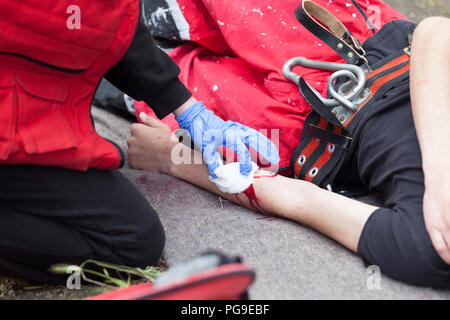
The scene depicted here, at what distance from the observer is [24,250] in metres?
0.95

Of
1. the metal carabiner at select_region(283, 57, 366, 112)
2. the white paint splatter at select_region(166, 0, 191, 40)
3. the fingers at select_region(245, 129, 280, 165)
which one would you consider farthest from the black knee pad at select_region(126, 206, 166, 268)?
the white paint splatter at select_region(166, 0, 191, 40)

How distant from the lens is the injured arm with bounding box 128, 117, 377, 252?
108 cm

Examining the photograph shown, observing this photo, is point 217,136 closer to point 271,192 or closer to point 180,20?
point 271,192

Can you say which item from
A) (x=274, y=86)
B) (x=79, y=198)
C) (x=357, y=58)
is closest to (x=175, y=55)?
(x=274, y=86)

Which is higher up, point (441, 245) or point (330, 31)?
point (330, 31)

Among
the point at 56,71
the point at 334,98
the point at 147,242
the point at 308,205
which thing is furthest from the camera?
the point at 334,98

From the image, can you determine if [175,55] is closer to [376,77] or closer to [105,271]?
[376,77]

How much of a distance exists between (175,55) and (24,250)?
2.41 feet

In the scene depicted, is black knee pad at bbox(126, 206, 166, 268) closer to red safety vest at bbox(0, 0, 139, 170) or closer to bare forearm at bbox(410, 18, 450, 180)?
red safety vest at bbox(0, 0, 139, 170)

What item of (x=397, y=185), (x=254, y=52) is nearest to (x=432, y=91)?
(x=397, y=185)

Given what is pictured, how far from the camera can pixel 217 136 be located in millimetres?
1208

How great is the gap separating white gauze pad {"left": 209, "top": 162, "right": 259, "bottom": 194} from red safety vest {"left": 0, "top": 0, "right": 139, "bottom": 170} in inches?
11.2

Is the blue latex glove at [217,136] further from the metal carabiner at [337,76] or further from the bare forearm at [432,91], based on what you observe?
the bare forearm at [432,91]

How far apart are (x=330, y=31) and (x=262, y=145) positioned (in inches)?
13.6
